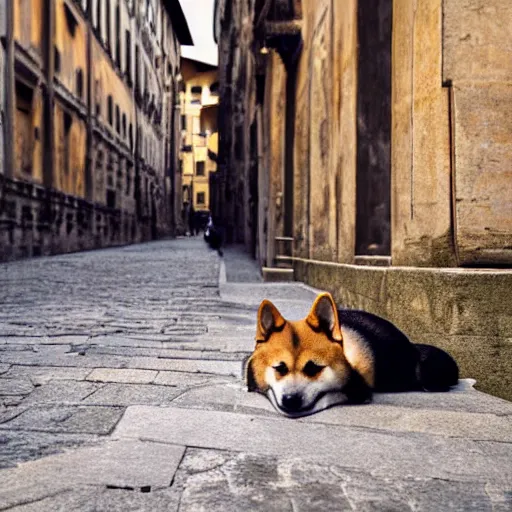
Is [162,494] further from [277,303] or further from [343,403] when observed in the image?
[277,303]

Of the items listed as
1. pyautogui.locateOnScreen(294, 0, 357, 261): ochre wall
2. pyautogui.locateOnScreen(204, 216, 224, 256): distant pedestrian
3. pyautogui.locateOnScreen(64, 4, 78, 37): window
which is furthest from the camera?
pyautogui.locateOnScreen(204, 216, 224, 256): distant pedestrian

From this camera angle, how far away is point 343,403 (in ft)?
9.69

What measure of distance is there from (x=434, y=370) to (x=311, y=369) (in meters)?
0.89

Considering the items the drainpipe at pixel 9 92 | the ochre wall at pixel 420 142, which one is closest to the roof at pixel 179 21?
the drainpipe at pixel 9 92

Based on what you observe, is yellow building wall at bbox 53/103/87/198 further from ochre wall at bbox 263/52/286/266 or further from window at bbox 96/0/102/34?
ochre wall at bbox 263/52/286/266

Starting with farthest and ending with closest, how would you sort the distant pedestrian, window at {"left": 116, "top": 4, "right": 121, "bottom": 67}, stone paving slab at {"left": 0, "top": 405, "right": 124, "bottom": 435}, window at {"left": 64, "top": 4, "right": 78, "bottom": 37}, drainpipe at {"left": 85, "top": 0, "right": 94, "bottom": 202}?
window at {"left": 116, "top": 4, "right": 121, "bottom": 67} < the distant pedestrian < drainpipe at {"left": 85, "top": 0, "right": 94, "bottom": 202} < window at {"left": 64, "top": 4, "right": 78, "bottom": 37} < stone paving slab at {"left": 0, "top": 405, "right": 124, "bottom": 435}

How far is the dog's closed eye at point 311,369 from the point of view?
2.79m

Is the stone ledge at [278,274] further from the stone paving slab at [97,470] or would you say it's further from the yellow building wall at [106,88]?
the yellow building wall at [106,88]

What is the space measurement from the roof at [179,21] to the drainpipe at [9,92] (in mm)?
31256

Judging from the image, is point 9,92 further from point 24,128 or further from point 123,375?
point 123,375

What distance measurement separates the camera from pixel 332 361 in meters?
2.85

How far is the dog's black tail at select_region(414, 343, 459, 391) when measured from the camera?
3299mm

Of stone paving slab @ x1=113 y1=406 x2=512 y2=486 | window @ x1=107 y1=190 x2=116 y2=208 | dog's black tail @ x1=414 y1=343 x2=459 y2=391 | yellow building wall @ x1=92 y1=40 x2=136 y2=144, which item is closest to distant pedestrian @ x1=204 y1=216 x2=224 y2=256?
window @ x1=107 y1=190 x2=116 y2=208

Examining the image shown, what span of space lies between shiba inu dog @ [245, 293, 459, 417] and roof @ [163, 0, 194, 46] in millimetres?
43102
